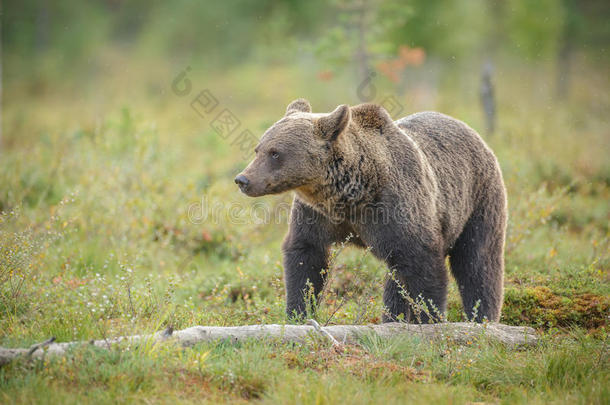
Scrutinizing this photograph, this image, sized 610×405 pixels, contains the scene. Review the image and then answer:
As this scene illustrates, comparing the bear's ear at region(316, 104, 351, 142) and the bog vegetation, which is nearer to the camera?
the bog vegetation

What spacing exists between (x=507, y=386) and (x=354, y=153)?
224 cm

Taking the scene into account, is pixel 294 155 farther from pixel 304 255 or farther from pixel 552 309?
pixel 552 309

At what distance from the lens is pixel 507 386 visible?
155 inches

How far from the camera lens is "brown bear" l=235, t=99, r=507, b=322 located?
4.84 meters

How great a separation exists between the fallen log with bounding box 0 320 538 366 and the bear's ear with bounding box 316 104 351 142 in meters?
1.60

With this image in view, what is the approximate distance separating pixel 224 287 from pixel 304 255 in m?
1.07

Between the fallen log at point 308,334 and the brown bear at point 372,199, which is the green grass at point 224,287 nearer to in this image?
the fallen log at point 308,334

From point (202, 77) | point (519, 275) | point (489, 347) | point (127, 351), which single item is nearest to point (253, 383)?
point (127, 351)

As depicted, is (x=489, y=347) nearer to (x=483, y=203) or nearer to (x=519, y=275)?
(x=483, y=203)

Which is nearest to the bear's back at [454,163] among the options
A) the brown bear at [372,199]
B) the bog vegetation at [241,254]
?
the brown bear at [372,199]

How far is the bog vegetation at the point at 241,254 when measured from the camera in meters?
3.69

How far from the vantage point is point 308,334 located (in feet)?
14.0

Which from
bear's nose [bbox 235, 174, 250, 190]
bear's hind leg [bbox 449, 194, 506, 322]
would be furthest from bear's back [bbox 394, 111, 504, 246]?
bear's nose [bbox 235, 174, 250, 190]

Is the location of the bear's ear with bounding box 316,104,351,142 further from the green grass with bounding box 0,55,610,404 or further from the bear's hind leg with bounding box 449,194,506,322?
the bear's hind leg with bounding box 449,194,506,322
